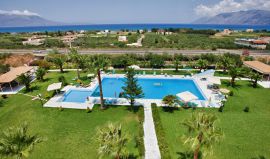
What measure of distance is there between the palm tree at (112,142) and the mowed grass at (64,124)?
4036mm

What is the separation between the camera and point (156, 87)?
1334 inches

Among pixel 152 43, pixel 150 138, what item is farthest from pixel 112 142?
pixel 152 43

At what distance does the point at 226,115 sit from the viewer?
22906 mm

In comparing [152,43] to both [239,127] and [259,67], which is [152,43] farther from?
[239,127]

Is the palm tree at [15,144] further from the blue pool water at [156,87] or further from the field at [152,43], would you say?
the field at [152,43]

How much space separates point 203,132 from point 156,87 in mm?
23856

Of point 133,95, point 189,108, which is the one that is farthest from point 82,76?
point 189,108

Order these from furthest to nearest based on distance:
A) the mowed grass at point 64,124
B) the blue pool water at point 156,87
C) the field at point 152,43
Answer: the field at point 152,43 → the blue pool water at point 156,87 → the mowed grass at point 64,124

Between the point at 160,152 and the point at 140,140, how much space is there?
232 cm

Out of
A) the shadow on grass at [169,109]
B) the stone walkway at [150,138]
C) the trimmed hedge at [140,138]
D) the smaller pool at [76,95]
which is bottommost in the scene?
the stone walkway at [150,138]

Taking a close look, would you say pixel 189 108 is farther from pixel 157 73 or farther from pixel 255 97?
pixel 157 73

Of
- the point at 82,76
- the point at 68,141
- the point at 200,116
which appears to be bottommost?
the point at 68,141

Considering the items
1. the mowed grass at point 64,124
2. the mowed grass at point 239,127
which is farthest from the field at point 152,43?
the mowed grass at point 64,124

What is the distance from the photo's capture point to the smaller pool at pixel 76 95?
92.3ft
